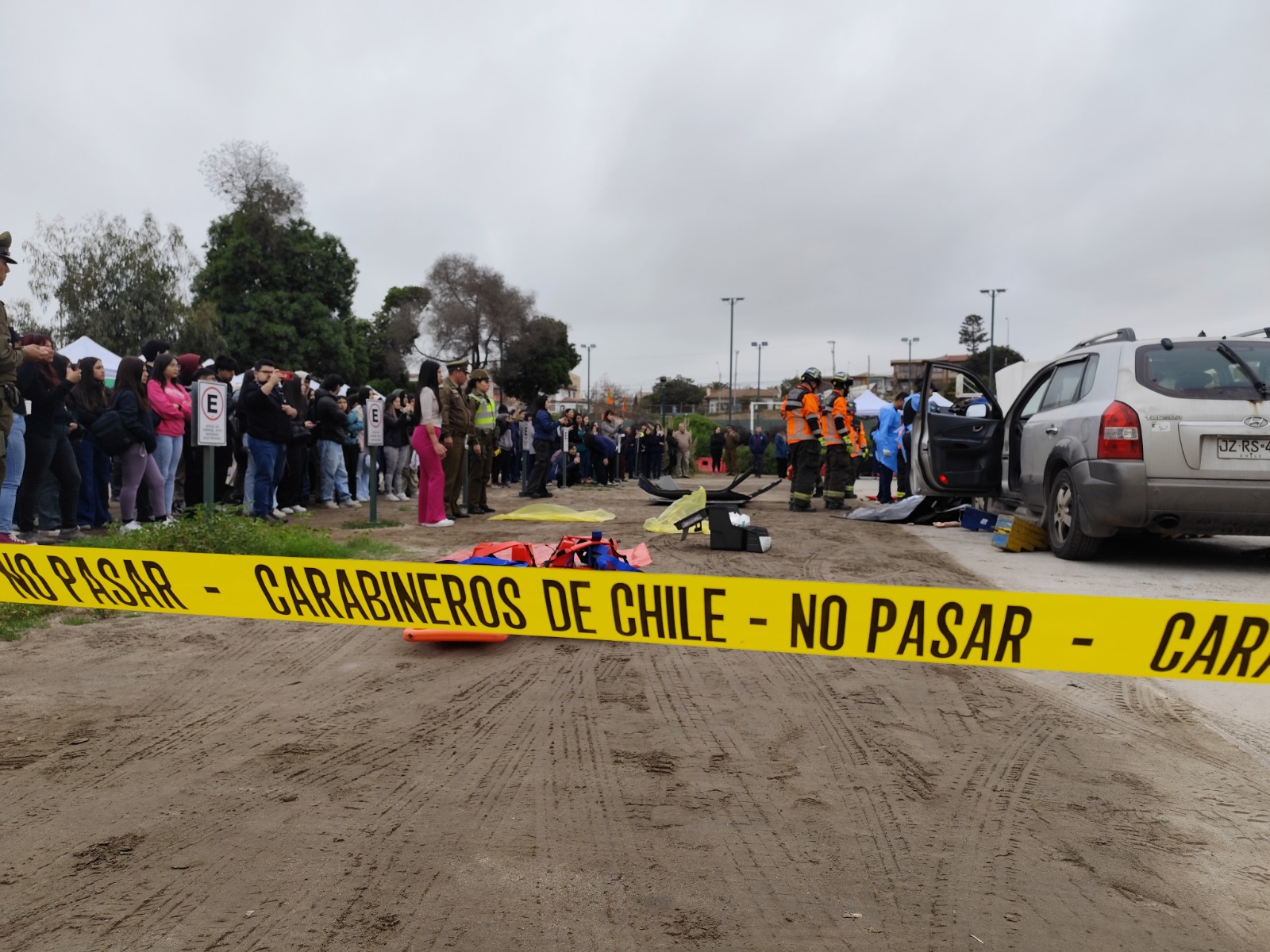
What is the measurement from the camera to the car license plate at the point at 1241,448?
730 centimetres

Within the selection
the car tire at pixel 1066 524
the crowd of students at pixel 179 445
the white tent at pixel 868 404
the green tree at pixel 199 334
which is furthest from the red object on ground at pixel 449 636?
the green tree at pixel 199 334

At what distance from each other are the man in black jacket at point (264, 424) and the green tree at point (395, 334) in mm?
46882

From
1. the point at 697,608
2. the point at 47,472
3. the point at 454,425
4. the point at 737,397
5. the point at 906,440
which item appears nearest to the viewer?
the point at 697,608

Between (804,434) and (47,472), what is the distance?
9232mm

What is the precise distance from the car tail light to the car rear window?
0.32 m

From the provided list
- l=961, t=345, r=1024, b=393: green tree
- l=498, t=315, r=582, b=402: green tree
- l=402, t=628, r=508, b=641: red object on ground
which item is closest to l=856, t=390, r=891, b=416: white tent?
l=402, t=628, r=508, b=641: red object on ground

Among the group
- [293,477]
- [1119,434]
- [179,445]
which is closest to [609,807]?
[1119,434]

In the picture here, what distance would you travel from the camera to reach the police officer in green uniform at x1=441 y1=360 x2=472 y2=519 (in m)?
11.5

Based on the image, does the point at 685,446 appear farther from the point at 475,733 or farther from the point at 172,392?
the point at 475,733

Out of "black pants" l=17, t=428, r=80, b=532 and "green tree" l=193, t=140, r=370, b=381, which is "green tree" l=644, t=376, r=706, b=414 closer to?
"green tree" l=193, t=140, r=370, b=381

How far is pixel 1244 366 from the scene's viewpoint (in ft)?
24.8

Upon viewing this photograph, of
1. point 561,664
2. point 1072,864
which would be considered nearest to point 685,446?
point 561,664

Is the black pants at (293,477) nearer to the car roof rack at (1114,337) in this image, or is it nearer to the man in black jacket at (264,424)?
the man in black jacket at (264,424)

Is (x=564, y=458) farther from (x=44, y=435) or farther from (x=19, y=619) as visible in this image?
(x=19, y=619)
